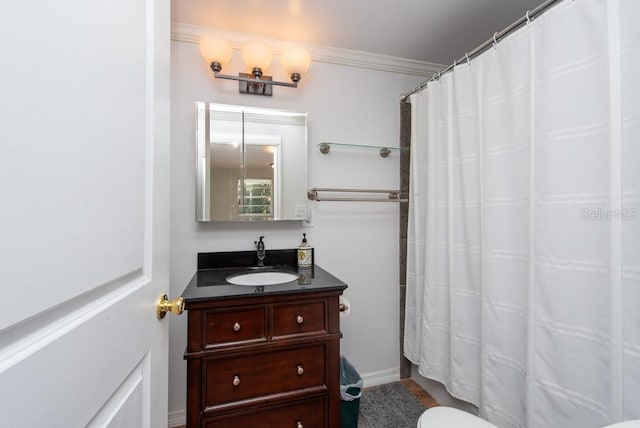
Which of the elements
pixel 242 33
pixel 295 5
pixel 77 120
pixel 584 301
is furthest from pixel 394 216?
pixel 77 120

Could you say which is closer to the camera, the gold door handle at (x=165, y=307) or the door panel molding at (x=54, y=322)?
the door panel molding at (x=54, y=322)

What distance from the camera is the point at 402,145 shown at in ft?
6.72

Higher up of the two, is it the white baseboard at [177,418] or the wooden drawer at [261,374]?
the wooden drawer at [261,374]

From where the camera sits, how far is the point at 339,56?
188 cm

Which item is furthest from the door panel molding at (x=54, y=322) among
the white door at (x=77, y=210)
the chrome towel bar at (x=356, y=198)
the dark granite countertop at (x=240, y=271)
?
the chrome towel bar at (x=356, y=198)

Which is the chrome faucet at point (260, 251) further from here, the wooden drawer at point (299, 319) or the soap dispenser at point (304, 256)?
the wooden drawer at point (299, 319)

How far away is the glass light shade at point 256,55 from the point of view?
1.60 m

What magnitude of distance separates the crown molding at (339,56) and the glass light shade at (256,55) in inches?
6.1

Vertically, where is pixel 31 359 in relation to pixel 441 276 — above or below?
above

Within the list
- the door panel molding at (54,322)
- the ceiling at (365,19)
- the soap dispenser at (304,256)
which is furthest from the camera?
the soap dispenser at (304,256)

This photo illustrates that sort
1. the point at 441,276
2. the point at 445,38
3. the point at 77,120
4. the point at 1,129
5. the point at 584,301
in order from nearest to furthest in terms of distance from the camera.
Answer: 1. the point at 1,129
2. the point at 77,120
3. the point at 584,301
4. the point at 441,276
5. the point at 445,38

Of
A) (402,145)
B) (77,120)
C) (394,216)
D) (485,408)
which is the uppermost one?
(402,145)

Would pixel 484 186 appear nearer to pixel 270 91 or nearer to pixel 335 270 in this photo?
pixel 335 270

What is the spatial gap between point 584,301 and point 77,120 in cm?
147
